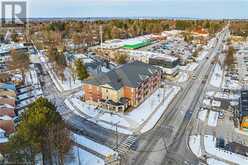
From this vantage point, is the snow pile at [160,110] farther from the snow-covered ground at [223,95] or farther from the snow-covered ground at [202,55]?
the snow-covered ground at [202,55]

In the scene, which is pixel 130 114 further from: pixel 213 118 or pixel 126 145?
pixel 213 118

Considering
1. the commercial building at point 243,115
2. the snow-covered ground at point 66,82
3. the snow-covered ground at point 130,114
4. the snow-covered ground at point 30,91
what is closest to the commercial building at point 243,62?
the commercial building at point 243,115

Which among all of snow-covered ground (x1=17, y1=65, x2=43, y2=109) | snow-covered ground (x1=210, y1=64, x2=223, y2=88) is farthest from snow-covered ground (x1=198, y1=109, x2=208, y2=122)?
snow-covered ground (x1=17, y1=65, x2=43, y2=109)

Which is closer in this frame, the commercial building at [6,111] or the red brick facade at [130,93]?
the commercial building at [6,111]

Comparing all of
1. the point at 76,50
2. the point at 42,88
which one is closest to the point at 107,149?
the point at 42,88

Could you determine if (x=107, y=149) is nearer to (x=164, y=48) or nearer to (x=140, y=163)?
(x=140, y=163)

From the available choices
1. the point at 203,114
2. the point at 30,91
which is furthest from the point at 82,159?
the point at 30,91
